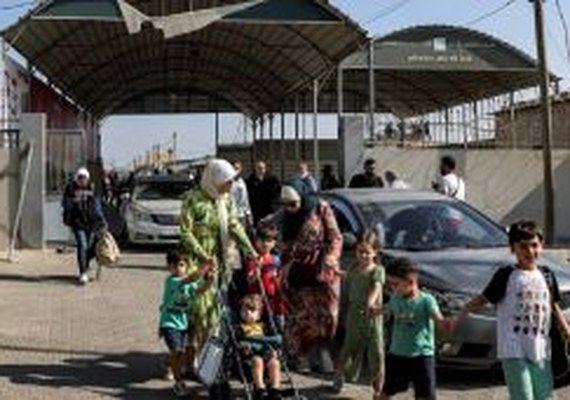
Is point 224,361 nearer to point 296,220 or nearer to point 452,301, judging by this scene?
point 296,220

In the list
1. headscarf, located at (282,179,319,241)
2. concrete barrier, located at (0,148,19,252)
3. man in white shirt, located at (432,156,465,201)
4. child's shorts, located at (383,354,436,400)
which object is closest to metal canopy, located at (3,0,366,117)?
concrete barrier, located at (0,148,19,252)

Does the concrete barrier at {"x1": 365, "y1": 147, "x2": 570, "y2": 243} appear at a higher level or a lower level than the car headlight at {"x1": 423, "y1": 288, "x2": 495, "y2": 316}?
higher

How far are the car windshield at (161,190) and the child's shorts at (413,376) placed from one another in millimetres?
15806

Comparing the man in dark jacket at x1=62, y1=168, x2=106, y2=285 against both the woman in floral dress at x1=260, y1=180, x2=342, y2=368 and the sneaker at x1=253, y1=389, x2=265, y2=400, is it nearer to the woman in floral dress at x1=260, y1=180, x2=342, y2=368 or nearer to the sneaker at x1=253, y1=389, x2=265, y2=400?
the woman in floral dress at x1=260, y1=180, x2=342, y2=368

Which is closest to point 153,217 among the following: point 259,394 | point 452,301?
point 452,301

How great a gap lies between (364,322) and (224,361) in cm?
134

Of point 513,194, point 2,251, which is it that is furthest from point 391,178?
point 513,194

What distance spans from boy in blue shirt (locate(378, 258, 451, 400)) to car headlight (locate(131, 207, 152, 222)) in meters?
15.1

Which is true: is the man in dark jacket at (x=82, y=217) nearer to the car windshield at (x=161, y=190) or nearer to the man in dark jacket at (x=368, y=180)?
the man in dark jacket at (x=368, y=180)

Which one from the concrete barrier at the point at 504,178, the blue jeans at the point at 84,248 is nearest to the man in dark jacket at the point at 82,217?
the blue jeans at the point at 84,248

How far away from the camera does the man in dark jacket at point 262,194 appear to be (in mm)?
19688

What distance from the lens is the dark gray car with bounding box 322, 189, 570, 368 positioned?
9602mm

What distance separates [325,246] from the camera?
30.9 ft

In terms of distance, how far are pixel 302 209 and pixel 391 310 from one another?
77.0 inches
